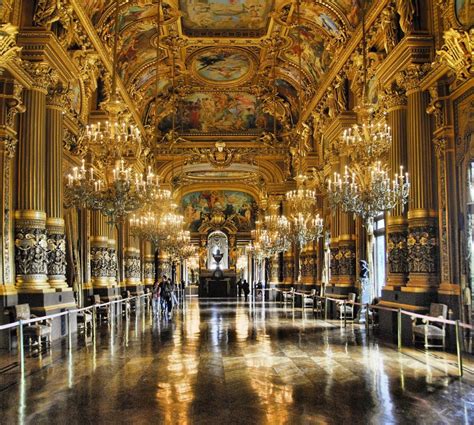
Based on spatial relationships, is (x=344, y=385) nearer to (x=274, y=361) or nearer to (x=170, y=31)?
(x=274, y=361)

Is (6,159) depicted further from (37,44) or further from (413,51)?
(413,51)

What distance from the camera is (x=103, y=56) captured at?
1808 centimetres

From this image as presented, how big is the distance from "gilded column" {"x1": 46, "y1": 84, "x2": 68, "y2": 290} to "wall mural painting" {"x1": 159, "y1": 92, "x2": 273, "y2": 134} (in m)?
15.2

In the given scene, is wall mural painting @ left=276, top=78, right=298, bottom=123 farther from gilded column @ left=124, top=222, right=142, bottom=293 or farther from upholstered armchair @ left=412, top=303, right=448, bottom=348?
upholstered armchair @ left=412, top=303, right=448, bottom=348

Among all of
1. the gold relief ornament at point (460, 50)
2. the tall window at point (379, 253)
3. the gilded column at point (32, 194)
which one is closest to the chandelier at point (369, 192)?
the gold relief ornament at point (460, 50)

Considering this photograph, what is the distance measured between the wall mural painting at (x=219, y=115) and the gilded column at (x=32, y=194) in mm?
16205

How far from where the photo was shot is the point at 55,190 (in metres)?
13.2

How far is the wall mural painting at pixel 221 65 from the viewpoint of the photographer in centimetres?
2355

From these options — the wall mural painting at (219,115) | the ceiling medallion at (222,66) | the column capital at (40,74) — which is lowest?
the column capital at (40,74)

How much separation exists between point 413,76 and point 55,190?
27.1ft

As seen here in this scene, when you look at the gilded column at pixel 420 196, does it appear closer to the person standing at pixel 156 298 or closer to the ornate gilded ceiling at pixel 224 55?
the ornate gilded ceiling at pixel 224 55

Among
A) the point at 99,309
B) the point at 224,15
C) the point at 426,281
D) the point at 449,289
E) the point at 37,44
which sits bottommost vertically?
the point at 99,309

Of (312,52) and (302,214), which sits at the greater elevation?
(312,52)

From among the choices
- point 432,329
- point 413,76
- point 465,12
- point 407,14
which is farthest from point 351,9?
point 432,329
